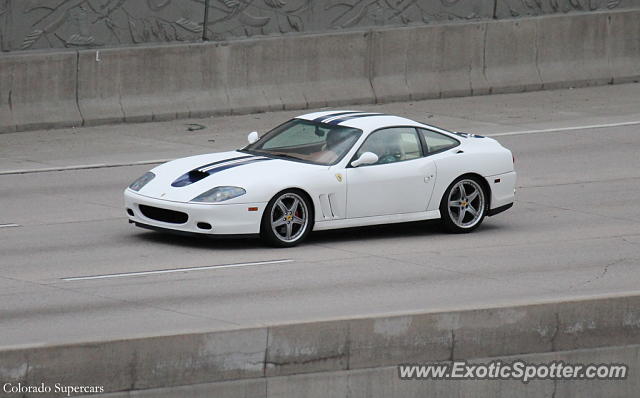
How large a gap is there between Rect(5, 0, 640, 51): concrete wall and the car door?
9150 mm

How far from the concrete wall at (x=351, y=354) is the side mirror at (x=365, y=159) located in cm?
367

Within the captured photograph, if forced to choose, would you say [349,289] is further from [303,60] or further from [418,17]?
[418,17]

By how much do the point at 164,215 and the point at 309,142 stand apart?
6.17ft

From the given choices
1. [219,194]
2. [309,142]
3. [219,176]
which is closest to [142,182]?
[219,176]

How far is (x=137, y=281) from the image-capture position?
11945mm

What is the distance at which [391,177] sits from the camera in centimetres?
1385

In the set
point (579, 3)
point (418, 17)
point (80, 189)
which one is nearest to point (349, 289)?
point (80, 189)

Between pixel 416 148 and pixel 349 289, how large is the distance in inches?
114

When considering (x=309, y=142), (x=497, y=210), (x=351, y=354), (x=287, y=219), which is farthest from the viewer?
(x=497, y=210)

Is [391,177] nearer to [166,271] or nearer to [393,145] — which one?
[393,145]

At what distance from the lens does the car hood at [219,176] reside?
511 inches

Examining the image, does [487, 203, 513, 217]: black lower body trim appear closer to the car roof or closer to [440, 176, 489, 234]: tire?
[440, 176, 489, 234]: tire

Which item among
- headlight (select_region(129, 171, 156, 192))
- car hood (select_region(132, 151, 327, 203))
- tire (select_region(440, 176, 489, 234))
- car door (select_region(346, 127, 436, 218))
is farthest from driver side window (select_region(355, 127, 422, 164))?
headlight (select_region(129, 171, 156, 192))

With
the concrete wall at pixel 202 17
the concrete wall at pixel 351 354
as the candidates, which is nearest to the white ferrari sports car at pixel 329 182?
the concrete wall at pixel 351 354
